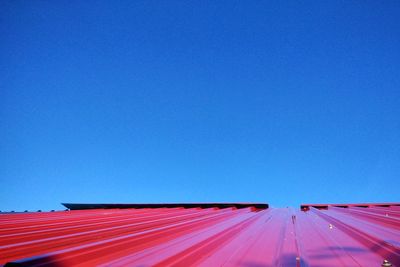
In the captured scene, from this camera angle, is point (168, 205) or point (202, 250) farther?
point (168, 205)

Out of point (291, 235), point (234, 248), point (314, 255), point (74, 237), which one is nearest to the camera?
point (314, 255)

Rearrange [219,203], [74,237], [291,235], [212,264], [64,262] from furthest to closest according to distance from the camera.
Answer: [219,203] < [291,235] < [74,237] < [212,264] < [64,262]

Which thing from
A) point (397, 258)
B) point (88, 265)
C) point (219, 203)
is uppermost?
point (219, 203)

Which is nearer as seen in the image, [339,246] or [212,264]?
[212,264]

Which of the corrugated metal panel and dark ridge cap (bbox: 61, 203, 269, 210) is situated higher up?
dark ridge cap (bbox: 61, 203, 269, 210)

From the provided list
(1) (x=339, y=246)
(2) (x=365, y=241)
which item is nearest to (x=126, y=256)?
(1) (x=339, y=246)

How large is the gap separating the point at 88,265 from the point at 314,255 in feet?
4.47

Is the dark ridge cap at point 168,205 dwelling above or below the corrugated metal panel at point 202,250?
above

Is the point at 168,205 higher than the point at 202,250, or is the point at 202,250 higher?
the point at 168,205

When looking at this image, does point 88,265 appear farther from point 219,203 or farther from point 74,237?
point 219,203

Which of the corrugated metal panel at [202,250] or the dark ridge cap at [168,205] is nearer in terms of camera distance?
the corrugated metal panel at [202,250]

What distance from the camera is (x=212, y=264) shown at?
1795mm

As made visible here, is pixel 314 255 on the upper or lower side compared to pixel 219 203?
lower

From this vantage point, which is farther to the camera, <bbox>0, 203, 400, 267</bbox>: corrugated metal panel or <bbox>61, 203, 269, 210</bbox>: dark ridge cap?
<bbox>61, 203, 269, 210</bbox>: dark ridge cap
